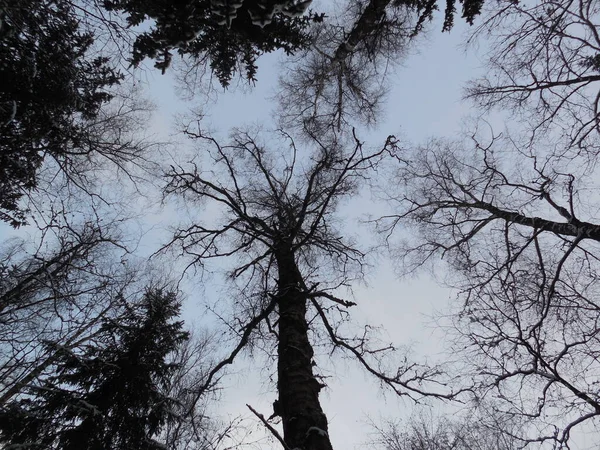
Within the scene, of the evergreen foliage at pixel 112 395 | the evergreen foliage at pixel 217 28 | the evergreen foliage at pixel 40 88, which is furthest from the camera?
the evergreen foliage at pixel 112 395

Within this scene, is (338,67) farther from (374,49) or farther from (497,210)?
(497,210)

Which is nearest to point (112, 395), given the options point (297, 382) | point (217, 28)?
point (297, 382)

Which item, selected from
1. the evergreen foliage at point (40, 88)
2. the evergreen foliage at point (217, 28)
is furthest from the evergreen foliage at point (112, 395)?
the evergreen foliage at point (217, 28)

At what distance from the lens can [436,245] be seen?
8.05 m

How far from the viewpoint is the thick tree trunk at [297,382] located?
333 centimetres

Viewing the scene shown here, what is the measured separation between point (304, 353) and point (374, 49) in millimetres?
7003

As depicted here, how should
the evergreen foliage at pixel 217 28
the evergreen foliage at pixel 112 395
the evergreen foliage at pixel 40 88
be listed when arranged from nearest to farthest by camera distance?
the evergreen foliage at pixel 217 28
the evergreen foliage at pixel 40 88
the evergreen foliage at pixel 112 395

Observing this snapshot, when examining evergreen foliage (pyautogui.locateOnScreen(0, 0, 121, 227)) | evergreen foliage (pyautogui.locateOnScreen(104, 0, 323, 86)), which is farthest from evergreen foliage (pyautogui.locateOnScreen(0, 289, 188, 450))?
evergreen foliage (pyautogui.locateOnScreen(104, 0, 323, 86))

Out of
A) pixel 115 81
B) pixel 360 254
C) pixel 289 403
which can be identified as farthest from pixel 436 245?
pixel 115 81

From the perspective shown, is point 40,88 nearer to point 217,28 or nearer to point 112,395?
point 217,28

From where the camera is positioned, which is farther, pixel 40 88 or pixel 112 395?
pixel 112 395

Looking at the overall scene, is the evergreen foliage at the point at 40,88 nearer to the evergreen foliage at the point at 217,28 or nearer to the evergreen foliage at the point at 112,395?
the evergreen foliage at the point at 217,28

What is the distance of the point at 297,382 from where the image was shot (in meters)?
3.88

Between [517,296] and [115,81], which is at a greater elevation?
[115,81]
